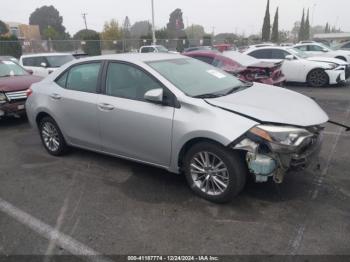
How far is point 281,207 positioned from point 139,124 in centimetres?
189

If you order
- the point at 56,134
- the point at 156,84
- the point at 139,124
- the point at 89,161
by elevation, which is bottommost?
the point at 89,161

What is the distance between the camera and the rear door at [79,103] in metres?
4.65

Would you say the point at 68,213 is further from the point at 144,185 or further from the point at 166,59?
the point at 166,59

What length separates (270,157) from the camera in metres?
3.43

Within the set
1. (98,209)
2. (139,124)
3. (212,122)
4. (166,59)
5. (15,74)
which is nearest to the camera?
(212,122)

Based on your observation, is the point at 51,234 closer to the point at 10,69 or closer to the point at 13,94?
the point at 13,94

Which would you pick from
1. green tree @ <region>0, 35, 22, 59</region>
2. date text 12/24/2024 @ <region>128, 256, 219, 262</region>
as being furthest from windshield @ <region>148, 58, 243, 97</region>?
green tree @ <region>0, 35, 22, 59</region>

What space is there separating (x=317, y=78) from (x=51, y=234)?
10991 mm

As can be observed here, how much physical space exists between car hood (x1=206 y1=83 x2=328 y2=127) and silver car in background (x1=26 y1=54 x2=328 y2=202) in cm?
1

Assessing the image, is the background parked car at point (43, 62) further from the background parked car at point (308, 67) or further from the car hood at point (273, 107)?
the car hood at point (273, 107)

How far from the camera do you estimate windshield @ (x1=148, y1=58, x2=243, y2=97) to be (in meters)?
4.09

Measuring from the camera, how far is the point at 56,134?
5.40 metres

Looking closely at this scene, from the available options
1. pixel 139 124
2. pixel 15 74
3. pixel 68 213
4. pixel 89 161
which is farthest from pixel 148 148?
pixel 15 74

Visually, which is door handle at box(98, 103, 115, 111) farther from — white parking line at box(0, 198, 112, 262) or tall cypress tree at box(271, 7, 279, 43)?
tall cypress tree at box(271, 7, 279, 43)
